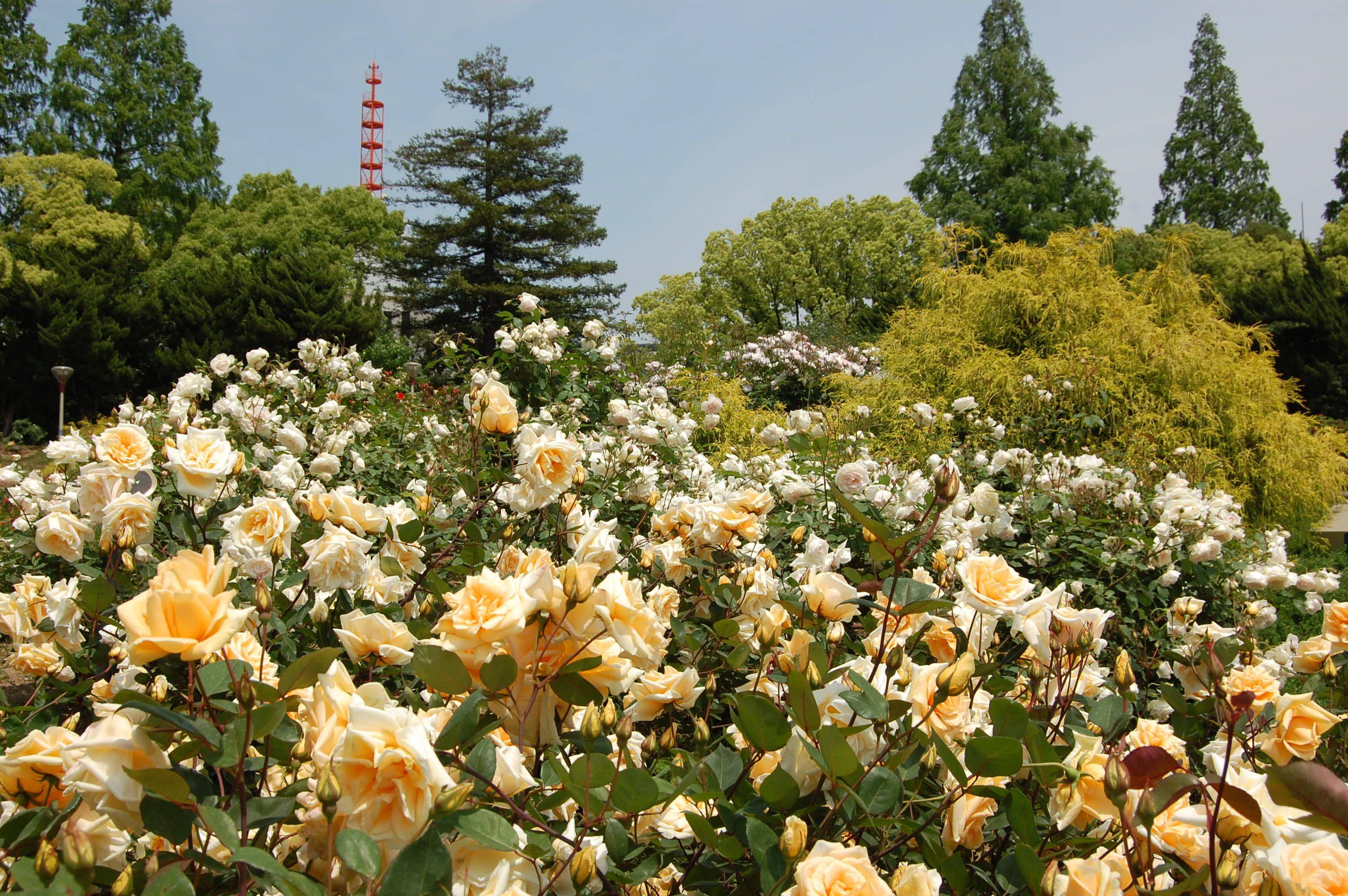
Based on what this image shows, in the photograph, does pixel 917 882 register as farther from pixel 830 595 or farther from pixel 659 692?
pixel 830 595

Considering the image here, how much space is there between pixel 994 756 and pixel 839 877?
0.18m

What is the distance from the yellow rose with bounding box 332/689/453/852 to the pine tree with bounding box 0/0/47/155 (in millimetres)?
24083

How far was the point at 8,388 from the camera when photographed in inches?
535

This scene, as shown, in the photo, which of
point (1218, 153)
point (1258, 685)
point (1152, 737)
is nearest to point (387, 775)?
point (1152, 737)

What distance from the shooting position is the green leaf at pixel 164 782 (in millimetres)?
576

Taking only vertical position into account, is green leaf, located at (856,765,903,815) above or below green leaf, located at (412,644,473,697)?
below

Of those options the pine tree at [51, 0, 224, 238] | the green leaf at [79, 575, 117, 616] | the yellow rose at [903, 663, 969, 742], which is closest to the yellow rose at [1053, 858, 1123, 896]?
the yellow rose at [903, 663, 969, 742]

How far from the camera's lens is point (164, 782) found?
0.59 m

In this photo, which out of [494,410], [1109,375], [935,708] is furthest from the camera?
[1109,375]

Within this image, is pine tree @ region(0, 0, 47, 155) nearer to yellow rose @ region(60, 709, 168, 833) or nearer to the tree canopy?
the tree canopy

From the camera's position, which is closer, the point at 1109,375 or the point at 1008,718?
the point at 1008,718

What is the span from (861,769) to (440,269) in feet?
80.3

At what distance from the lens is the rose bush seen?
24.1 inches

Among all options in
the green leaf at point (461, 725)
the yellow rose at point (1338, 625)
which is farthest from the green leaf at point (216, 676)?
the yellow rose at point (1338, 625)
